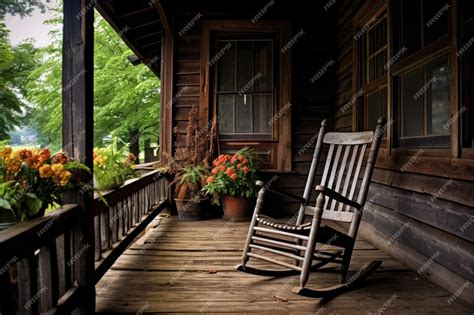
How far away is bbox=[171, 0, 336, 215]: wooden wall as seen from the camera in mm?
4121

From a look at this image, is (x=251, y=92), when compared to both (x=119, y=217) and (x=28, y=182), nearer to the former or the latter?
(x=119, y=217)

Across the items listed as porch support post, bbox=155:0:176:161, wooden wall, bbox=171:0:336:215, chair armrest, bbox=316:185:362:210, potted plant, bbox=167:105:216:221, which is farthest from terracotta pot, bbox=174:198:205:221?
chair armrest, bbox=316:185:362:210

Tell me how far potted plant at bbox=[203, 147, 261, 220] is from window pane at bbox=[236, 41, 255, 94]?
85 centimetres

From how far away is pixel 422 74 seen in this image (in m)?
2.38

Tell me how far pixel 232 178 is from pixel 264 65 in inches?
58.6

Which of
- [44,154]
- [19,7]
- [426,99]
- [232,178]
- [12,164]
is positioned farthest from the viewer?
[19,7]

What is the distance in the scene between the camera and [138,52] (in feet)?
16.4

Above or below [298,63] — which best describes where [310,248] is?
below

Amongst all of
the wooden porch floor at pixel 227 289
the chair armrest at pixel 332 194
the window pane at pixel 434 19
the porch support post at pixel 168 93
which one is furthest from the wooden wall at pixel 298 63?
the chair armrest at pixel 332 194

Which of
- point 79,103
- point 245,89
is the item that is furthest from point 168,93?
point 79,103

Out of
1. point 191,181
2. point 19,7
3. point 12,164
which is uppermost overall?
point 19,7

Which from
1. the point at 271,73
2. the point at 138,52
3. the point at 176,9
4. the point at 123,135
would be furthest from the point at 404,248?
the point at 123,135

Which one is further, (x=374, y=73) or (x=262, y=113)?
(x=262, y=113)

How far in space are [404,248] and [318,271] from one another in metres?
0.71
